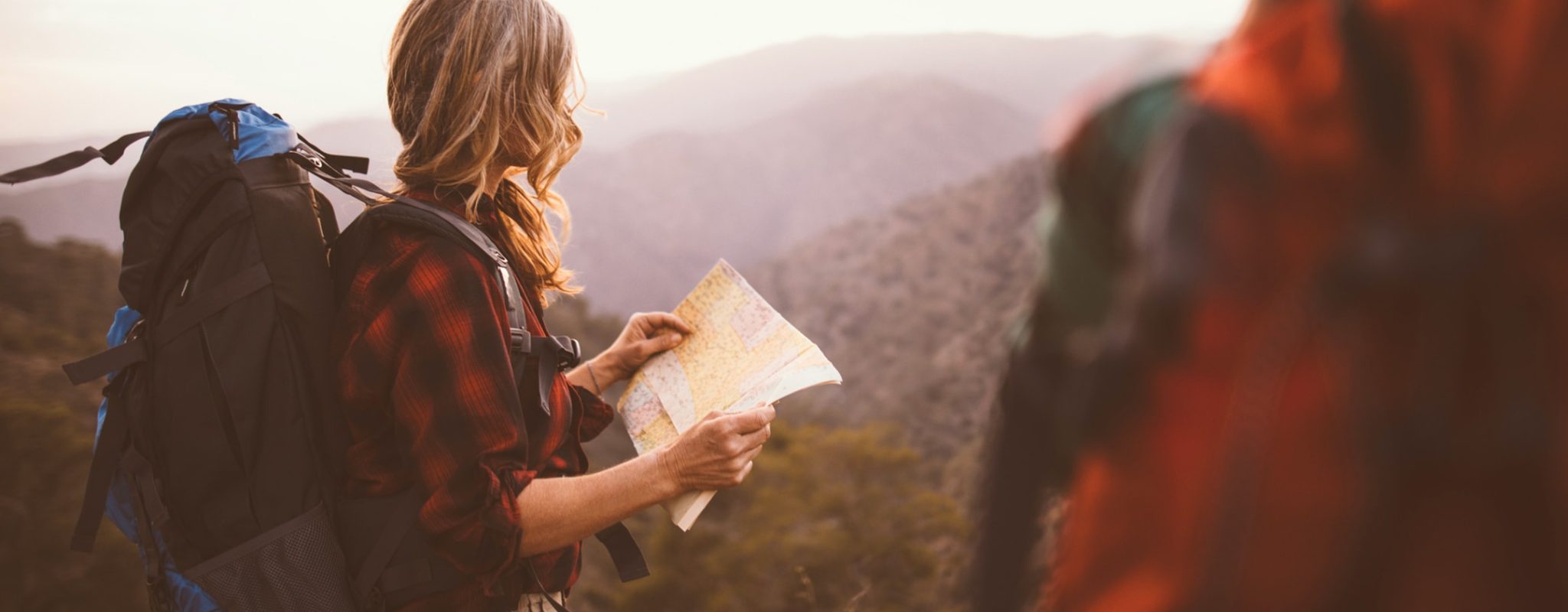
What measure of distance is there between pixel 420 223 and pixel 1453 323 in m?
1.24

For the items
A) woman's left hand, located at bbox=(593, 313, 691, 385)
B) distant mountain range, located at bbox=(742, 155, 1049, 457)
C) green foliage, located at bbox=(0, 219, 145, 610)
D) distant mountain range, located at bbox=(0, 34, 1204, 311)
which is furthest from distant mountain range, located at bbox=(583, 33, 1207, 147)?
woman's left hand, located at bbox=(593, 313, 691, 385)

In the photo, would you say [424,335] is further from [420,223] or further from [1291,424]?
[1291,424]

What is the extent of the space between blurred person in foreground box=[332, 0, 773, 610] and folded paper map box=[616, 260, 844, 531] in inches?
3.1

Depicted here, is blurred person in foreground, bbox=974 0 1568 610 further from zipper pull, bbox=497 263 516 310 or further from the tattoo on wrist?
the tattoo on wrist

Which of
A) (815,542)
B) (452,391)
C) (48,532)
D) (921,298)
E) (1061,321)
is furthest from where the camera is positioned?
(921,298)

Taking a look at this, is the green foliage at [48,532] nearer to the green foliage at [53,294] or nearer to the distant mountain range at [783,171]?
the green foliage at [53,294]

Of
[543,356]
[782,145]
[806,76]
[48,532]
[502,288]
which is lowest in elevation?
[782,145]

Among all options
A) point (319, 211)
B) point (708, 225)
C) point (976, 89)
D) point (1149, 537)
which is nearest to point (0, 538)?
point (319, 211)

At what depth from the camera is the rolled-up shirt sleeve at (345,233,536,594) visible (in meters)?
1.29

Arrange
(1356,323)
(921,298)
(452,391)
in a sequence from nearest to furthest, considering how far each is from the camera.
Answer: (1356,323) → (452,391) → (921,298)

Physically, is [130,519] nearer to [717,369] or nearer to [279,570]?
[279,570]

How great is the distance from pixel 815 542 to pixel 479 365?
3550mm

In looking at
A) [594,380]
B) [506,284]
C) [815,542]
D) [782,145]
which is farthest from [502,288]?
[782,145]

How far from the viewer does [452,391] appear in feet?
4.22
